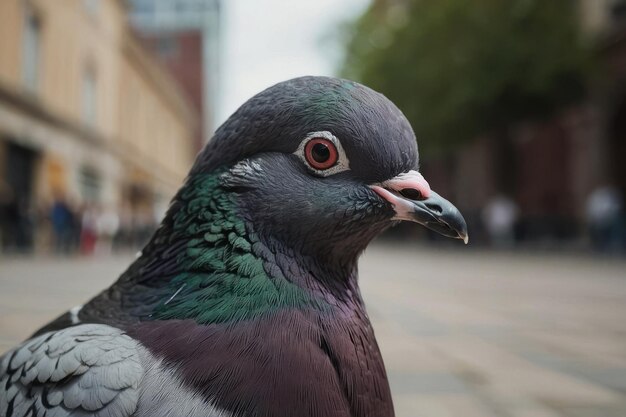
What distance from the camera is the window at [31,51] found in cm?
1644

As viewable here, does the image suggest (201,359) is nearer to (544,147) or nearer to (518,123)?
(518,123)

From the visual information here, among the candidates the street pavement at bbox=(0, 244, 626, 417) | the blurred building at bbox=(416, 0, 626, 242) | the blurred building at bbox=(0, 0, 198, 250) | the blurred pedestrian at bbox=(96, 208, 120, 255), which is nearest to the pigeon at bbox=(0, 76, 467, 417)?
the street pavement at bbox=(0, 244, 626, 417)

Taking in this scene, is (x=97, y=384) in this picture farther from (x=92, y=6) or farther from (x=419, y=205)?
(x=92, y=6)

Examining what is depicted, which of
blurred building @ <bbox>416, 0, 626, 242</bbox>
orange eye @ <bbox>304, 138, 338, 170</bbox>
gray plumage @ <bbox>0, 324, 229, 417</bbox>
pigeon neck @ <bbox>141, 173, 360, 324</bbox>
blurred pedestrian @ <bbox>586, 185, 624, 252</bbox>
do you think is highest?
blurred building @ <bbox>416, 0, 626, 242</bbox>

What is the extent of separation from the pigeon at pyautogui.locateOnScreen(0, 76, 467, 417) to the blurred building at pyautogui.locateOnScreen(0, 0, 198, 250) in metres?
14.2

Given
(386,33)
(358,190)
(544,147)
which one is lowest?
(358,190)

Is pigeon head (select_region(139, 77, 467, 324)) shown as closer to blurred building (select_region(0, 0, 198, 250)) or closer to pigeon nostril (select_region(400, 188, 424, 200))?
pigeon nostril (select_region(400, 188, 424, 200))

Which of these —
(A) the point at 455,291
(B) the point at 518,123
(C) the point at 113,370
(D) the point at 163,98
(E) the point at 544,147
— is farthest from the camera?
(D) the point at 163,98

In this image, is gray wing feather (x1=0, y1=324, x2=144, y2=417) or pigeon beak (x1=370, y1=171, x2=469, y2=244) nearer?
gray wing feather (x1=0, y1=324, x2=144, y2=417)

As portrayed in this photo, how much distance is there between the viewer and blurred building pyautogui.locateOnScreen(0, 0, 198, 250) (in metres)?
15.4

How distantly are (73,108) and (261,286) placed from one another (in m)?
20.5

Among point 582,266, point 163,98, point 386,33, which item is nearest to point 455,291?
point 582,266

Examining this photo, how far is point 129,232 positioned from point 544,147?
14656 millimetres

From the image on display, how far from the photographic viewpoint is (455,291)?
7.36m
